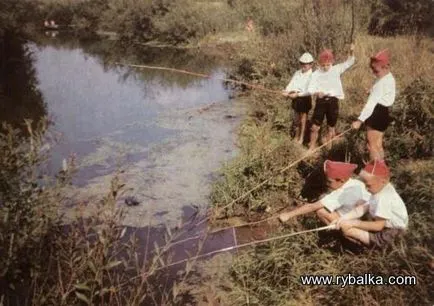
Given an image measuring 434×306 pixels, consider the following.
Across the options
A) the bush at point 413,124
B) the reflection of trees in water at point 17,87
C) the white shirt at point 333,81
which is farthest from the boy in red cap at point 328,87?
the reflection of trees in water at point 17,87

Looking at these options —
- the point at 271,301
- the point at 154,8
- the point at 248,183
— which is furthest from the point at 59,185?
the point at 154,8

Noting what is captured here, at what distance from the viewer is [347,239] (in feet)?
15.1

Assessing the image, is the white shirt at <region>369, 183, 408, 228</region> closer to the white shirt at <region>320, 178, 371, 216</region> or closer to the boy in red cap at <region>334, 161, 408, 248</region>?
the boy in red cap at <region>334, 161, 408, 248</region>

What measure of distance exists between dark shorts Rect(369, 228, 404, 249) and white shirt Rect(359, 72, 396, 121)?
2038mm

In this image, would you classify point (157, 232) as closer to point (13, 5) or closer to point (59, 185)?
point (59, 185)

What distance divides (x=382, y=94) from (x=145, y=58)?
17999 mm

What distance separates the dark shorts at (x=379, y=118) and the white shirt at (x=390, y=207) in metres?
2.17

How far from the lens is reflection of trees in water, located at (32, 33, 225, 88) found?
17.9m

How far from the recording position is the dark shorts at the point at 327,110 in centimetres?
757

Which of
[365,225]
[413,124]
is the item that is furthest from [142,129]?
[365,225]

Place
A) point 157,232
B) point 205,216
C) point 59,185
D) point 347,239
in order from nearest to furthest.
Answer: point 59,185
point 347,239
point 157,232
point 205,216

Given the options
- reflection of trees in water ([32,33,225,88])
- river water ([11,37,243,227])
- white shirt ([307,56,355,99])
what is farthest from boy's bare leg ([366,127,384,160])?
reflection of trees in water ([32,33,225,88])

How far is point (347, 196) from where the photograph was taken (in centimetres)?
457

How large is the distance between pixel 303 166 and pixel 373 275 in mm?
3485
